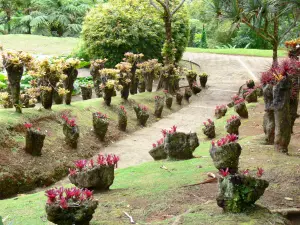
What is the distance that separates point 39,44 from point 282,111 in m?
18.9

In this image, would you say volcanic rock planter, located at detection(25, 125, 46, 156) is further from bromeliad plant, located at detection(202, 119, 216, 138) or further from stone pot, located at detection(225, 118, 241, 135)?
stone pot, located at detection(225, 118, 241, 135)

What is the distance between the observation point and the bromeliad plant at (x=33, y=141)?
7055 millimetres

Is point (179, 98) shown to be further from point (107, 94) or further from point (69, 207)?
point (69, 207)

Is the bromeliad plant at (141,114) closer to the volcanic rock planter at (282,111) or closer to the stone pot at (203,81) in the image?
the volcanic rock planter at (282,111)

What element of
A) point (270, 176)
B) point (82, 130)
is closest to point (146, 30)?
point (82, 130)

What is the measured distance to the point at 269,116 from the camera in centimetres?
667

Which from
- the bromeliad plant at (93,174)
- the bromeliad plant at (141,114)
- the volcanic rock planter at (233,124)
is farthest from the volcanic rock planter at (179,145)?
Result: the bromeliad plant at (141,114)

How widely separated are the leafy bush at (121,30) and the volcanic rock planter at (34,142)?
8.01 m

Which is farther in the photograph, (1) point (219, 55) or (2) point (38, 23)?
(2) point (38, 23)

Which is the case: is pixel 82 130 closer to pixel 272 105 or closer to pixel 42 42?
pixel 272 105

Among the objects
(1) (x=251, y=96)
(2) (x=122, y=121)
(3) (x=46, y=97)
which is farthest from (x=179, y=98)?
(3) (x=46, y=97)

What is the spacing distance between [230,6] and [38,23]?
17701mm

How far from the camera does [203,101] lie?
14.7 meters

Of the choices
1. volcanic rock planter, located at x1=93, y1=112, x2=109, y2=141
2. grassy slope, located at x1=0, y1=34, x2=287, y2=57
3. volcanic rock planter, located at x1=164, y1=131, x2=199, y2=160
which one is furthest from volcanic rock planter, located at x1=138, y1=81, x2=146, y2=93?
volcanic rock planter, located at x1=164, y1=131, x2=199, y2=160
